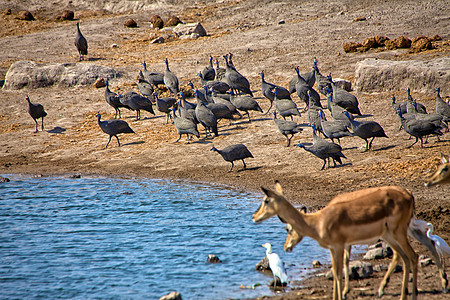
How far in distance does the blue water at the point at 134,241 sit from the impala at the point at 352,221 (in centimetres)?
149

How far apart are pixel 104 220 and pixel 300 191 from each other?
169 inches

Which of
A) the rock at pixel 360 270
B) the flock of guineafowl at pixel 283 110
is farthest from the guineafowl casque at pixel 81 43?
the rock at pixel 360 270

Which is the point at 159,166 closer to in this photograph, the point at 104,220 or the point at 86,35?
the point at 104,220

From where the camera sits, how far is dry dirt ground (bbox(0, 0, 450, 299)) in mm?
11477

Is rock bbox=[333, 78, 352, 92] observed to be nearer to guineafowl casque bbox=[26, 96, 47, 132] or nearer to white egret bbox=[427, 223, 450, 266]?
guineafowl casque bbox=[26, 96, 47, 132]

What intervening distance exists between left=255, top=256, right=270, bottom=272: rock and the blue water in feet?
0.39

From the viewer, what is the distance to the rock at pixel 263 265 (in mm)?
7828

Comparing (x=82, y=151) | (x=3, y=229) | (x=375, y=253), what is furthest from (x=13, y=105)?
(x=375, y=253)

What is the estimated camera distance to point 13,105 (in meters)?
21.1

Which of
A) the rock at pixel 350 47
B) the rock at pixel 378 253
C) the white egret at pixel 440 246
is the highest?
the rock at pixel 350 47

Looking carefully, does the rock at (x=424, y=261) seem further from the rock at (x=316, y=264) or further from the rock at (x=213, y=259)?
the rock at (x=213, y=259)

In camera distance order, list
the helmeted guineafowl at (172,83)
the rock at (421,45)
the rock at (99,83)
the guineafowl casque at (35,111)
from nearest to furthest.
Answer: the guineafowl casque at (35,111), the helmeted guineafowl at (172,83), the rock at (421,45), the rock at (99,83)

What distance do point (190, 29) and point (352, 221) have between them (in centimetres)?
2481

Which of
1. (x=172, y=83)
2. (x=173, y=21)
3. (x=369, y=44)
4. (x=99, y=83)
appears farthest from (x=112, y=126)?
(x=173, y=21)
